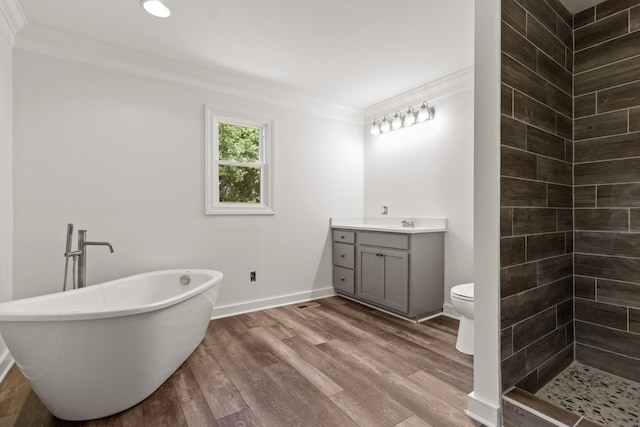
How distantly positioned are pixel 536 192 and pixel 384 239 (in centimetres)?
162

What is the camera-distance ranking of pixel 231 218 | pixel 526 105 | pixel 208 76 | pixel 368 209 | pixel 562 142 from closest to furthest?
pixel 526 105 < pixel 562 142 < pixel 208 76 < pixel 231 218 < pixel 368 209

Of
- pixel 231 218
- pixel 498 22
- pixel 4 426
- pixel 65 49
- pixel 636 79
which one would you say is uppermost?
pixel 65 49

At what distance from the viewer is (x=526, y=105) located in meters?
1.71

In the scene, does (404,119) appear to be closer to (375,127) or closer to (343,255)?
(375,127)

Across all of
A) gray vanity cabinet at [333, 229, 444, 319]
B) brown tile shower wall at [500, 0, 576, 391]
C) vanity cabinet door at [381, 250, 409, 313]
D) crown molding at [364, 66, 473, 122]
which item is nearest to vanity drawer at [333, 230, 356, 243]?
gray vanity cabinet at [333, 229, 444, 319]

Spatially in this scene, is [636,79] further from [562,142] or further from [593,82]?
[562,142]

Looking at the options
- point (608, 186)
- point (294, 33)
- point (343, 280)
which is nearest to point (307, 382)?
point (343, 280)

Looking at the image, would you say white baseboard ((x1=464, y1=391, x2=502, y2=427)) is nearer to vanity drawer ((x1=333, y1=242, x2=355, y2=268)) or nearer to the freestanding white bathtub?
the freestanding white bathtub

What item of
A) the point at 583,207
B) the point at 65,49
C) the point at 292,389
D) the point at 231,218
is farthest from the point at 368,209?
the point at 65,49

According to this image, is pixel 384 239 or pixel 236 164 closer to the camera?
pixel 384 239

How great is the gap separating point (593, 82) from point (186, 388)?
3.20 meters

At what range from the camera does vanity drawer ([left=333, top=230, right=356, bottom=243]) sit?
367cm

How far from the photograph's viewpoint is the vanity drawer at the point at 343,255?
3.68m

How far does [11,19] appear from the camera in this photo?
214cm
